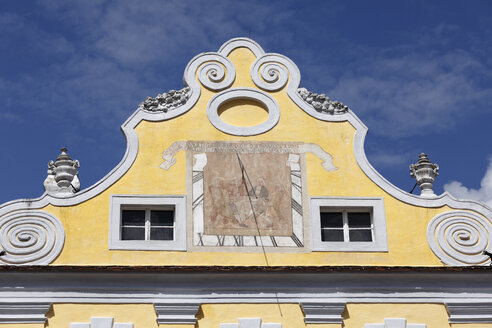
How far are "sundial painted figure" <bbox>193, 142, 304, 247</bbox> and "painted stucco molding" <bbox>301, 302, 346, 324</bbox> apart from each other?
122cm

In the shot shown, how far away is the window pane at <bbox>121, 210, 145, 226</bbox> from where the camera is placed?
20.0m

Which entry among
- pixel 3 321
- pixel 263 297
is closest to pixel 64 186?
pixel 3 321

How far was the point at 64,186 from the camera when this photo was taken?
20.1 m

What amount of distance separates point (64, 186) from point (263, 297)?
426 centimetres

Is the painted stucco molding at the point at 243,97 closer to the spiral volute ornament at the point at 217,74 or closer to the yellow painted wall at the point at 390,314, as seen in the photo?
the spiral volute ornament at the point at 217,74

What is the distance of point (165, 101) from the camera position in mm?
20938

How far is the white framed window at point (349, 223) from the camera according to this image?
1992 centimetres

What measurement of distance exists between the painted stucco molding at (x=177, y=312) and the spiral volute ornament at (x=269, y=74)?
4876mm

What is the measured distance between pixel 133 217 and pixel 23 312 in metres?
2.70

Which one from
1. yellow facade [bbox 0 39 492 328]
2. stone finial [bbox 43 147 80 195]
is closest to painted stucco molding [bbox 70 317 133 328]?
yellow facade [bbox 0 39 492 328]

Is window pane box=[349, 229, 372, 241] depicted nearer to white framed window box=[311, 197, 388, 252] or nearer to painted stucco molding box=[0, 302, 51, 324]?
white framed window box=[311, 197, 388, 252]

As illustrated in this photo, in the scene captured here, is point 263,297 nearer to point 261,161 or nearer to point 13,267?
point 261,161

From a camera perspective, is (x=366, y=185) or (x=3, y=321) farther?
(x=366, y=185)

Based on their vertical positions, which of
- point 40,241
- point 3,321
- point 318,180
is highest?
point 318,180
